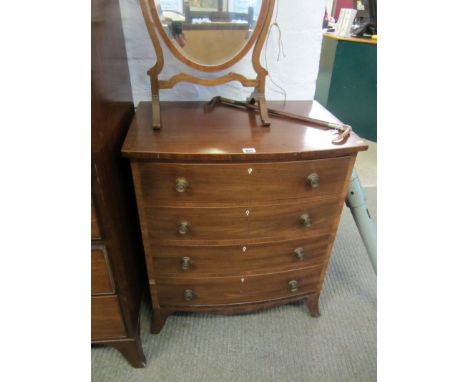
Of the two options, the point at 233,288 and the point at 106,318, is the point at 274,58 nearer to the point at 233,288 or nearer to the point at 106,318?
the point at 233,288

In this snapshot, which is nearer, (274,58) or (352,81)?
(274,58)

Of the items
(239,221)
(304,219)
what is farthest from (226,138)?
(304,219)

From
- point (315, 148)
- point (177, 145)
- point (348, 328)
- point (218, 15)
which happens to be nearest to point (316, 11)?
point (218, 15)

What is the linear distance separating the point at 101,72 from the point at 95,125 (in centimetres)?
16

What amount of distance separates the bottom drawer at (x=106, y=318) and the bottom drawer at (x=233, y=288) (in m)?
0.17

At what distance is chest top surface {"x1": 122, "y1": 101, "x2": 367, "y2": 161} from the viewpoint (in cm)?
79

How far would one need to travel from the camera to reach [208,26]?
0.95m

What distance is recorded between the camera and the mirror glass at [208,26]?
91 centimetres

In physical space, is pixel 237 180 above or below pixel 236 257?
above

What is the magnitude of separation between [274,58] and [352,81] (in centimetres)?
181

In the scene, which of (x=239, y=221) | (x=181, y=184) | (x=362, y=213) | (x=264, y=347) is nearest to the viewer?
(x=181, y=184)

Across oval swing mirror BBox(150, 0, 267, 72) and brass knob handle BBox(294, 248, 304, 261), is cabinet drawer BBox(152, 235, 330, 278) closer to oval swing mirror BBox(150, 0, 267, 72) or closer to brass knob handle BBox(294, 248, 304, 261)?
brass knob handle BBox(294, 248, 304, 261)

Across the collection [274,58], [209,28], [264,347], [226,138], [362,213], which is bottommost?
[264,347]

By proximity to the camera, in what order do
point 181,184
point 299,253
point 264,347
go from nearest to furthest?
point 181,184 → point 299,253 → point 264,347
